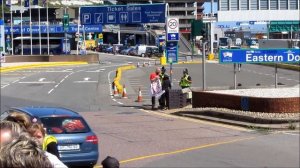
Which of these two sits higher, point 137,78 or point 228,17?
point 228,17

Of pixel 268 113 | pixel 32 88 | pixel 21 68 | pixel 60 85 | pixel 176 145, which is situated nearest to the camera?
pixel 176 145

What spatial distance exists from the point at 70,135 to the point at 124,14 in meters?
35.2

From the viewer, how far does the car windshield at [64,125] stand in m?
12.2

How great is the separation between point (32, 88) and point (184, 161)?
29.2 meters

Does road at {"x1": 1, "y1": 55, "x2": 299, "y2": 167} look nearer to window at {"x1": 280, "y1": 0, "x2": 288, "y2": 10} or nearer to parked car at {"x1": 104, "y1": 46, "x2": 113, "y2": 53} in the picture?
window at {"x1": 280, "y1": 0, "x2": 288, "y2": 10}

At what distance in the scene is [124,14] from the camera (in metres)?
47.1

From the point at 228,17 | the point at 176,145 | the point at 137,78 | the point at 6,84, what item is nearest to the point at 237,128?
the point at 176,145

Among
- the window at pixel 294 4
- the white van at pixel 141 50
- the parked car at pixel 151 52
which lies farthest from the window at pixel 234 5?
the white van at pixel 141 50

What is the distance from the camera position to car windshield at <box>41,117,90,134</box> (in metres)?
12.2

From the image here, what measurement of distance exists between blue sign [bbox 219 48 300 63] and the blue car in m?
16.6

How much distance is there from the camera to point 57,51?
11994 cm

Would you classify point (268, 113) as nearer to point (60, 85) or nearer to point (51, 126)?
point (51, 126)

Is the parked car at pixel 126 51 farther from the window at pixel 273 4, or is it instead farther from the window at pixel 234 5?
the window at pixel 273 4

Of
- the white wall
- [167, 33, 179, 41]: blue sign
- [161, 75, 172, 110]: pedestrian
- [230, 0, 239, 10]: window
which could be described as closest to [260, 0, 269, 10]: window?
the white wall
